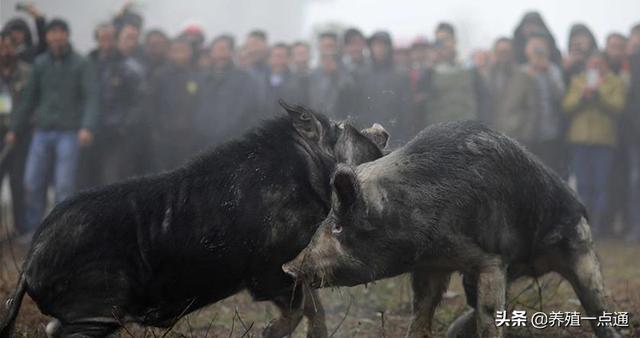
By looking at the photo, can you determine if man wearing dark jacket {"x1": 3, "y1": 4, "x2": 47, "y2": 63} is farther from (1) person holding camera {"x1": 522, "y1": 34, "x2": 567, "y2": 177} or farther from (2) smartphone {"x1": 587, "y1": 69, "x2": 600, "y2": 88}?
(2) smartphone {"x1": 587, "y1": 69, "x2": 600, "y2": 88}

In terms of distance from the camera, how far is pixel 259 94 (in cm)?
1043

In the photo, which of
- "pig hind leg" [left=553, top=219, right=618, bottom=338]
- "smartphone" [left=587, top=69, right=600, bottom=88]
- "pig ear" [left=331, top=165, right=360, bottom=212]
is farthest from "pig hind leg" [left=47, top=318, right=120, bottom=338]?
"smartphone" [left=587, top=69, right=600, bottom=88]

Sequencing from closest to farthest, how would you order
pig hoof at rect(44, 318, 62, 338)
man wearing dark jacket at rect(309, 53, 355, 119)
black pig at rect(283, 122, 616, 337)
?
black pig at rect(283, 122, 616, 337) < pig hoof at rect(44, 318, 62, 338) < man wearing dark jacket at rect(309, 53, 355, 119)

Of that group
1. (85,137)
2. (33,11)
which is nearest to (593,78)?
(85,137)

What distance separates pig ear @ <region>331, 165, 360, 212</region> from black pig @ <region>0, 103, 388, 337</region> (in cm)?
50

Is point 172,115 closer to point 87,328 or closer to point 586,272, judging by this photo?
point 87,328

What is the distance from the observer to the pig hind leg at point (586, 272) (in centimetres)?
519

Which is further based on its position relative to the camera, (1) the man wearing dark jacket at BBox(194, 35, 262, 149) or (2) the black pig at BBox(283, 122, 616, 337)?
(1) the man wearing dark jacket at BBox(194, 35, 262, 149)

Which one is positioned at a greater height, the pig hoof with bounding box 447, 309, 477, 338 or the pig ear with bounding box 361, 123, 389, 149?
the pig ear with bounding box 361, 123, 389, 149

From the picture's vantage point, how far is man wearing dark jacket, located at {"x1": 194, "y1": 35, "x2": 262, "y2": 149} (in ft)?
33.3

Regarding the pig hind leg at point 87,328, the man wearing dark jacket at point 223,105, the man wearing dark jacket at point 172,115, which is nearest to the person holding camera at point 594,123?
the man wearing dark jacket at point 223,105

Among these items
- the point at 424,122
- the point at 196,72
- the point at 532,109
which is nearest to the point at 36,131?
the point at 196,72

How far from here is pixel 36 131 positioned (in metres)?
10.1

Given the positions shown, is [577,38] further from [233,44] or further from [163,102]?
[163,102]
